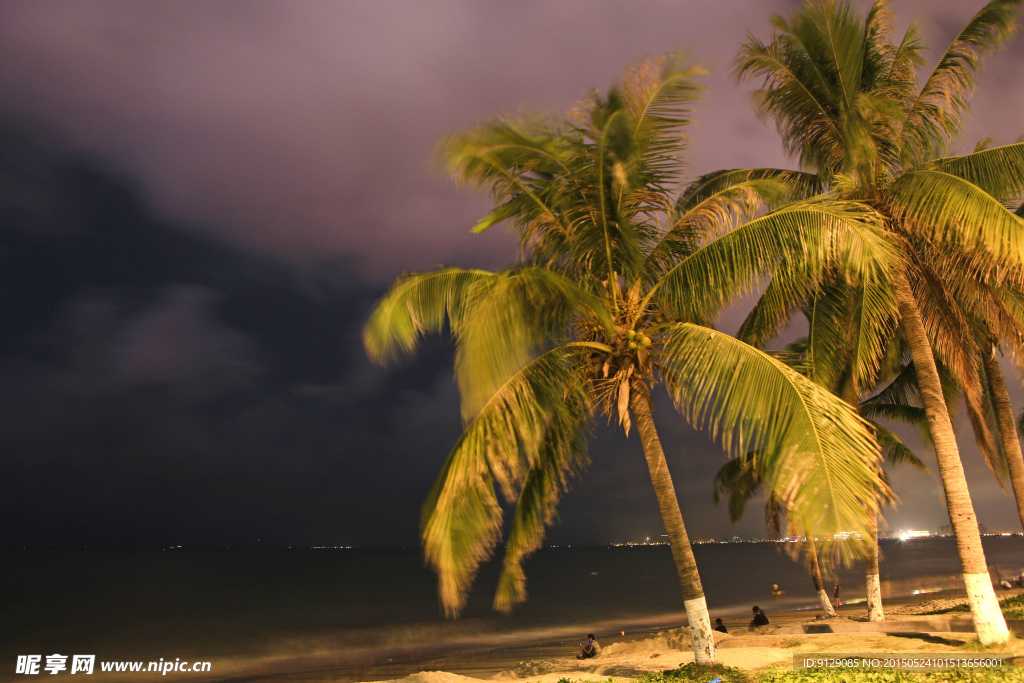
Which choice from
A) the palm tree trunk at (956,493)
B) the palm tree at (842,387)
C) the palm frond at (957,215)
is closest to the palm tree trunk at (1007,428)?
the palm tree at (842,387)

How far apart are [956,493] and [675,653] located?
7945mm

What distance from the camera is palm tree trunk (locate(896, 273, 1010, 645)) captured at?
7992 millimetres

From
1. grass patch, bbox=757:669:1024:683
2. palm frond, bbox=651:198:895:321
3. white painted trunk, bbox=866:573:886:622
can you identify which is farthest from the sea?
palm frond, bbox=651:198:895:321

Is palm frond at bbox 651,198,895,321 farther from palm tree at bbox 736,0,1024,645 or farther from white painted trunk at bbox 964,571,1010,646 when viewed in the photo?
white painted trunk at bbox 964,571,1010,646

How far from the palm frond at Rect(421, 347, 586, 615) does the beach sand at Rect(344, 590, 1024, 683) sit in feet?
9.94

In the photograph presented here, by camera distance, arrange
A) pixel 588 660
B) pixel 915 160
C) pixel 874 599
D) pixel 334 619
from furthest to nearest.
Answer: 1. pixel 334 619
2. pixel 588 660
3. pixel 874 599
4. pixel 915 160

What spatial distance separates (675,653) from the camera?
13852 millimetres

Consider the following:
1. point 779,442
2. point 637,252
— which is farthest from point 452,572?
point 637,252

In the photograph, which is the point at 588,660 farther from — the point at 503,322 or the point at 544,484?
the point at 503,322

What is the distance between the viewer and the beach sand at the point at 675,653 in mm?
8945

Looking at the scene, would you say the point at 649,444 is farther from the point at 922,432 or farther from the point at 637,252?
the point at 922,432

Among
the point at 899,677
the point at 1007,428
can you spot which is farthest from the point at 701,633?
the point at 1007,428

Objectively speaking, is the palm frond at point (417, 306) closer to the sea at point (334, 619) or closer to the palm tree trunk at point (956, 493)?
the palm tree trunk at point (956, 493)

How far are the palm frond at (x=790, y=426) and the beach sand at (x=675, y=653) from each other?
398cm
